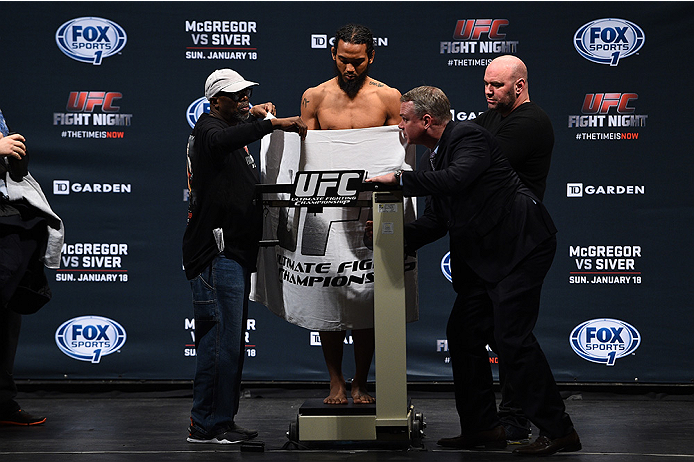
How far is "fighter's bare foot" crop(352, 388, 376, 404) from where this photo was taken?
147 inches

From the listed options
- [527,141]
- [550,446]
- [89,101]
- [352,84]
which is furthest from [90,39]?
[550,446]

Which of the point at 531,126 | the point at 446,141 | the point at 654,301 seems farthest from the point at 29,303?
the point at 654,301

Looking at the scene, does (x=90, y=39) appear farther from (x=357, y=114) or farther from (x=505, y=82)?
(x=505, y=82)

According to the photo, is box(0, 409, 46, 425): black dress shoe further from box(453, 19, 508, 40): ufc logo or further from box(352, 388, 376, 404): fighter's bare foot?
box(453, 19, 508, 40): ufc logo

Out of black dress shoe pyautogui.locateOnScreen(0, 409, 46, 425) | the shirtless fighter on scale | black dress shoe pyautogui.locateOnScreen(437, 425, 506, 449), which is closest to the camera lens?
black dress shoe pyautogui.locateOnScreen(437, 425, 506, 449)

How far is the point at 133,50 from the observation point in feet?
16.6

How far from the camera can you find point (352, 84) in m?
3.96

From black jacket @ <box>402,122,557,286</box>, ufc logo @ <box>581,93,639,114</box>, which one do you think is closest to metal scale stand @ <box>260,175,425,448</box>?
black jacket @ <box>402,122,557,286</box>

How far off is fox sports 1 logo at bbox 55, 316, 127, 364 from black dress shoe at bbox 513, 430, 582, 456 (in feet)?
9.26

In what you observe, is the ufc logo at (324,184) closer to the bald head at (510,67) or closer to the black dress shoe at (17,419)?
the bald head at (510,67)

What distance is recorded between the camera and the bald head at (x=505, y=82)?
365 cm

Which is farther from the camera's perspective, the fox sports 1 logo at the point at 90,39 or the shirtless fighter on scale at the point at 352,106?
the fox sports 1 logo at the point at 90,39

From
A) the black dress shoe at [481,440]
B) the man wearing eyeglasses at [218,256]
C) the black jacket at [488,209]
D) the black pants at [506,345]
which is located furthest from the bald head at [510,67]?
the black dress shoe at [481,440]

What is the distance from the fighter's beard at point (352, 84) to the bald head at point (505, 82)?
637mm
